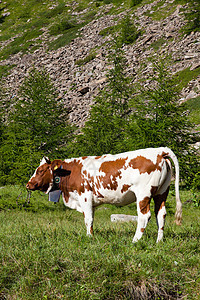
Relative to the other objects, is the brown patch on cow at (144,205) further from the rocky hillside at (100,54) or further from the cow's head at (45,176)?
the rocky hillside at (100,54)

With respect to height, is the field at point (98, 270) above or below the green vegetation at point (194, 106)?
above

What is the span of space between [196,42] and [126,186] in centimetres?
3890

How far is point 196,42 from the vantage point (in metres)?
38.3

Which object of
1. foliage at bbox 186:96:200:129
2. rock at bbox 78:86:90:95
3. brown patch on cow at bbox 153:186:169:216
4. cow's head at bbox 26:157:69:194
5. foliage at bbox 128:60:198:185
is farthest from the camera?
rock at bbox 78:86:90:95

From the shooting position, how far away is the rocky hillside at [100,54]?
122 ft

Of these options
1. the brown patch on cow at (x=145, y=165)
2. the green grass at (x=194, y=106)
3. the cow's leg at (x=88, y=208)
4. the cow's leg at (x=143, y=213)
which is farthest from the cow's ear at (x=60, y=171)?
the green grass at (x=194, y=106)

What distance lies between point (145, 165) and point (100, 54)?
45.8m

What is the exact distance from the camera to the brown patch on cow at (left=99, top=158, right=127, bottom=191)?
5441 mm

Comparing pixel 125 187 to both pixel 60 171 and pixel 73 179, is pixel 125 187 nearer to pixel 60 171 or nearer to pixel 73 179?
pixel 73 179

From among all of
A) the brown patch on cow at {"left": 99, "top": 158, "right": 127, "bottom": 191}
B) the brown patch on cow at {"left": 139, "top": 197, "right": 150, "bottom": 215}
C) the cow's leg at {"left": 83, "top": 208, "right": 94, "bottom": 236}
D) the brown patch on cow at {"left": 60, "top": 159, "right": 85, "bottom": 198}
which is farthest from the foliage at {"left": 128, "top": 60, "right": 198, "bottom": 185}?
the brown patch on cow at {"left": 139, "top": 197, "right": 150, "bottom": 215}

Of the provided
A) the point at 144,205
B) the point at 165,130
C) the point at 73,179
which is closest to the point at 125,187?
the point at 144,205

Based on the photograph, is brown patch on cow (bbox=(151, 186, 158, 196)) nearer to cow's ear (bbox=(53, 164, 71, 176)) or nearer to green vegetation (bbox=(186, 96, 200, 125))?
cow's ear (bbox=(53, 164, 71, 176))

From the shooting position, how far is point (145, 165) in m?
5.19

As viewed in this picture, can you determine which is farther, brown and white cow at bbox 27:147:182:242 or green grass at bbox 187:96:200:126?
green grass at bbox 187:96:200:126
